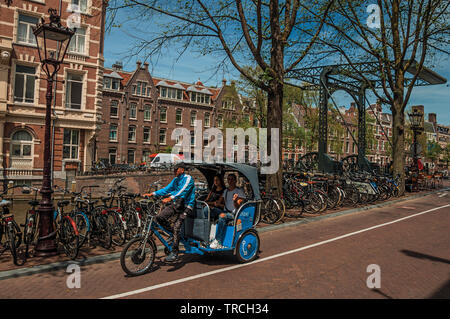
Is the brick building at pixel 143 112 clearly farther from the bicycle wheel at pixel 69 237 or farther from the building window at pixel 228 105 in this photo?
the bicycle wheel at pixel 69 237

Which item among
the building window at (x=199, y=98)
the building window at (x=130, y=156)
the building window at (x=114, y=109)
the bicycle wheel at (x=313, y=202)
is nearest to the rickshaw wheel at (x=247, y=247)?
the bicycle wheel at (x=313, y=202)

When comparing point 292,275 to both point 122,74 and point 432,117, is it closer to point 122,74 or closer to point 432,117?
point 122,74

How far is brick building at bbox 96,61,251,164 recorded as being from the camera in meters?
39.5

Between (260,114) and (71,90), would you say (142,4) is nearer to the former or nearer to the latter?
(71,90)

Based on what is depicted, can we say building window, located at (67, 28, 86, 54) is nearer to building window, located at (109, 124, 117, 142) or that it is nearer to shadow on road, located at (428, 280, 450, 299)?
building window, located at (109, 124, 117, 142)

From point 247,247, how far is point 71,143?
67.7 feet

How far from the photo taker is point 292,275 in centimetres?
523

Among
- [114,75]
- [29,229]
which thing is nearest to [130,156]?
[114,75]

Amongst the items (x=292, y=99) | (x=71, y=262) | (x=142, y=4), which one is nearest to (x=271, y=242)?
(x=71, y=262)

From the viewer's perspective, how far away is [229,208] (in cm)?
653

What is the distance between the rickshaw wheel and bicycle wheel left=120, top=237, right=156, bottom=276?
149 cm

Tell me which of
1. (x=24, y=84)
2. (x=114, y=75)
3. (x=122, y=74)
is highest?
(x=122, y=74)

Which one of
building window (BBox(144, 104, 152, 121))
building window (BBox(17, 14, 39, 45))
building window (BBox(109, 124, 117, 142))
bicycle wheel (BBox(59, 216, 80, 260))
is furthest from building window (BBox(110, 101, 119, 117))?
bicycle wheel (BBox(59, 216, 80, 260))

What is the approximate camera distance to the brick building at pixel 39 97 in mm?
21062
